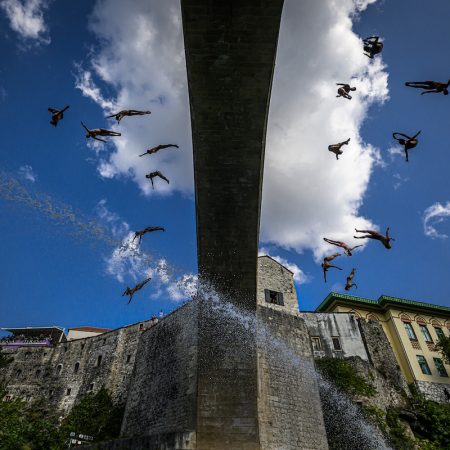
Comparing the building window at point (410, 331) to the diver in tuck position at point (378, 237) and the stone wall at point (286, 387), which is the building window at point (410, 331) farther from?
the diver in tuck position at point (378, 237)

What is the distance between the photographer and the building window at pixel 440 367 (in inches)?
1062

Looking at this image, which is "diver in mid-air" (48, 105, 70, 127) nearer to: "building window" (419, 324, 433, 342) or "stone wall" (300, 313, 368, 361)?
→ "stone wall" (300, 313, 368, 361)

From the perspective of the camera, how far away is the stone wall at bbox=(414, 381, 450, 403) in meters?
25.3

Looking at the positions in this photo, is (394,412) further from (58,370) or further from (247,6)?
(58,370)

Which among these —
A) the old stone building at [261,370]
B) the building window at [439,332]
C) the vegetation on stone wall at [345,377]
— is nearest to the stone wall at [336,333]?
the old stone building at [261,370]

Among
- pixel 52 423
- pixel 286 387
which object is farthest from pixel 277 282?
pixel 52 423

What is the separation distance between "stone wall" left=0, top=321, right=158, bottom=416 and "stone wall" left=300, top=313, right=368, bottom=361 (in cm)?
1523

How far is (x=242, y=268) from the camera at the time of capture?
28.6 ft

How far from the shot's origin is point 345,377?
19859 mm

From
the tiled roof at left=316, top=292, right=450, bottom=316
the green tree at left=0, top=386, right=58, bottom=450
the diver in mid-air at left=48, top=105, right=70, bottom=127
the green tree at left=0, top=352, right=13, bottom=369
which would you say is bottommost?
the green tree at left=0, top=386, right=58, bottom=450

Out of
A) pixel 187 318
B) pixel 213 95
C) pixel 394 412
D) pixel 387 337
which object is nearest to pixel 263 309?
pixel 187 318

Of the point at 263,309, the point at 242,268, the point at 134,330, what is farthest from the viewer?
the point at 134,330

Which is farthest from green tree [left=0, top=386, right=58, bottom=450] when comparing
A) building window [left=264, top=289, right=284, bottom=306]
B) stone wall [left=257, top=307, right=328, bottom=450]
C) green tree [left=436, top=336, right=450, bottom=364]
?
green tree [left=436, top=336, right=450, bottom=364]

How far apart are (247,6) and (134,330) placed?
105 feet
